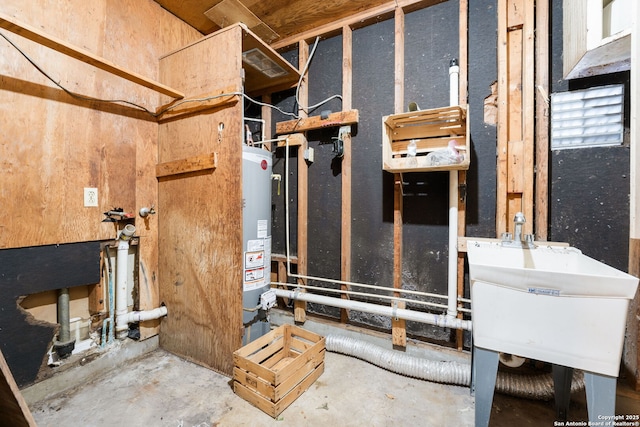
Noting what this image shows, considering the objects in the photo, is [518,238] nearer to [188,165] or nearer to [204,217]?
[204,217]

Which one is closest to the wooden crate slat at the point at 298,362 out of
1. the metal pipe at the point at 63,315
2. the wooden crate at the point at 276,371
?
the wooden crate at the point at 276,371

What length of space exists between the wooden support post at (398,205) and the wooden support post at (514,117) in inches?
22.9

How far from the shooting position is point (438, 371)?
161 centimetres

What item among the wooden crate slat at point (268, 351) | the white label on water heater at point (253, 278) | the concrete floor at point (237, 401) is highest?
the white label on water heater at point (253, 278)

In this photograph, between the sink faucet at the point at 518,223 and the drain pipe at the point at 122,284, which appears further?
the drain pipe at the point at 122,284

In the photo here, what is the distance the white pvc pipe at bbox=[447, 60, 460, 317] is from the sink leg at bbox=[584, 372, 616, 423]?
2.40ft

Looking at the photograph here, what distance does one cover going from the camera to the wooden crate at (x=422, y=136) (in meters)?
1.60

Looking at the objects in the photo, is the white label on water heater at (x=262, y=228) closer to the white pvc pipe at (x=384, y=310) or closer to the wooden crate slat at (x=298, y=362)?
the white pvc pipe at (x=384, y=310)

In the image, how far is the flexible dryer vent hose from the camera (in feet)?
4.69

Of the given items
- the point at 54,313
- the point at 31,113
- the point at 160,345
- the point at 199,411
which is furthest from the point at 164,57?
the point at 199,411

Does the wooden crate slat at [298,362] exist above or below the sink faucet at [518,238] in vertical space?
below

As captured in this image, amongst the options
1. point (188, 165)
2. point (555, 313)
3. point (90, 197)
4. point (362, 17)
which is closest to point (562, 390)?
point (555, 313)

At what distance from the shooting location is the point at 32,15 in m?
1.45

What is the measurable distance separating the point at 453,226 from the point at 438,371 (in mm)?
885
